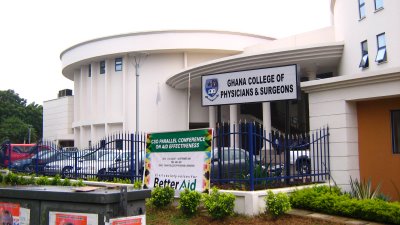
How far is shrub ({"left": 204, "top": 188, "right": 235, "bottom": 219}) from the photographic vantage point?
9367 millimetres

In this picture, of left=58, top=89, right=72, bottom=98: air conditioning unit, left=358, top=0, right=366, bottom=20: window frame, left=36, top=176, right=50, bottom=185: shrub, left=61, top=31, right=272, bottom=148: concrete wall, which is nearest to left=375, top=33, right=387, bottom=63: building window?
left=358, top=0, right=366, bottom=20: window frame

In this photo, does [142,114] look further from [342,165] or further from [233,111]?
[342,165]

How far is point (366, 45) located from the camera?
24.2 meters

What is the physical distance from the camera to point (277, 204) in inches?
372

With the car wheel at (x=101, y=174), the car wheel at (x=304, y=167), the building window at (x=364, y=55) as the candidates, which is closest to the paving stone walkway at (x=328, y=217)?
the car wheel at (x=304, y=167)

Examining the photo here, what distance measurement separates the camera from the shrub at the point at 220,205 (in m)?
9.37

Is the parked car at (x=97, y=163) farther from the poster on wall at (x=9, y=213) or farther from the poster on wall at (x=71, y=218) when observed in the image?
the poster on wall at (x=71, y=218)

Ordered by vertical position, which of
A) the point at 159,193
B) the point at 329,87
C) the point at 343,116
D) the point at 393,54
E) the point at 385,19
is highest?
the point at 385,19

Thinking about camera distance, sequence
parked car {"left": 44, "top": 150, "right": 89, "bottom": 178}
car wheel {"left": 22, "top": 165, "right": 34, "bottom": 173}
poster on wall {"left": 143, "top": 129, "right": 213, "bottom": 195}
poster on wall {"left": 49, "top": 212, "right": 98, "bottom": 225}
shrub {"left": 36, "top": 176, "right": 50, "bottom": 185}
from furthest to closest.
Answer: car wheel {"left": 22, "top": 165, "right": 34, "bottom": 173} → parked car {"left": 44, "top": 150, "right": 89, "bottom": 178} → shrub {"left": 36, "top": 176, "right": 50, "bottom": 185} → poster on wall {"left": 143, "top": 129, "right": 213, "bottom": 195} → poster on wall {"left": 49, "top": 212, "right": 98, "bottom": 225}

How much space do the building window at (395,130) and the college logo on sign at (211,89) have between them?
4.77 metres

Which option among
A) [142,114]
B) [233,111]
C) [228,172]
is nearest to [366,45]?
[233,111]

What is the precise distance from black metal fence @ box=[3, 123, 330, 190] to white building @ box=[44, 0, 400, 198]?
1.68 ft

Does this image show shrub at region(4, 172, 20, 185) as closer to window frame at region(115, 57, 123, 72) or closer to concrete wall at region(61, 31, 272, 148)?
concrete wall at region(61, 31, 272, 148)

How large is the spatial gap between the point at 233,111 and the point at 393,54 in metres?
14.5
